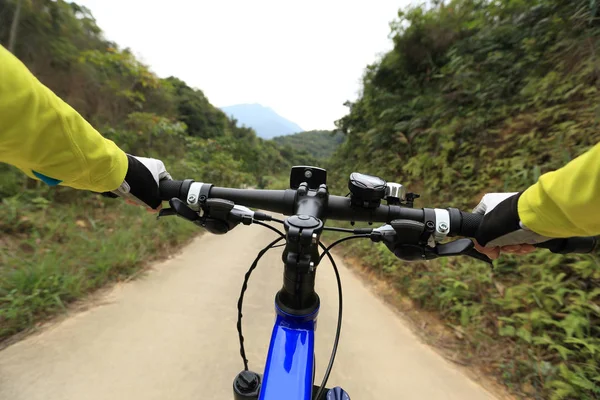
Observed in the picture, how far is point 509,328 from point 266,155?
28.2m

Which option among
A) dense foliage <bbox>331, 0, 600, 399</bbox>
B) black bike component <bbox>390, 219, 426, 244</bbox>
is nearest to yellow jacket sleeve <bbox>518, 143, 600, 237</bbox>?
black bike component <bbox>390, 219, 426, 244</bbox>

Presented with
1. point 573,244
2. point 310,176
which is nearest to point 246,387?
point 310,176

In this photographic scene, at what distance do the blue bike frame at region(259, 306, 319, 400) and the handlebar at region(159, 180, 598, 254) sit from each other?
0.35 meters

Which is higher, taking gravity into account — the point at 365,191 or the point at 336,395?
the point at 365,191

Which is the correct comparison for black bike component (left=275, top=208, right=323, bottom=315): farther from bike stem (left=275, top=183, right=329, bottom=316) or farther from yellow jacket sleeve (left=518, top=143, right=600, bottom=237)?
yellow jacket sleeve (left=518, top=143, right=600, bottom=237)

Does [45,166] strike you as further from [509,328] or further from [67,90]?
[67,90]

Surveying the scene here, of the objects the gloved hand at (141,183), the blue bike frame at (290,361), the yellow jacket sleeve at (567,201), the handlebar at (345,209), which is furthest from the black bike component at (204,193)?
the yellow jacket sleeve at (567,201)

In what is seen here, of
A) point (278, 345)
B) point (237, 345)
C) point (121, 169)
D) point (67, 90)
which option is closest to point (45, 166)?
point (121, 169)

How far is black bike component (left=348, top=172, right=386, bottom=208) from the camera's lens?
2.82 ft

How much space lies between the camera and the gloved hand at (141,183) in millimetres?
965

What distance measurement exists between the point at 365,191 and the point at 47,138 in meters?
0.86

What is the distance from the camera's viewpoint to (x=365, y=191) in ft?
2.82

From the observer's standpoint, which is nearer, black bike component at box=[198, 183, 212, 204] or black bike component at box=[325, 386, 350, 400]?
black bike component at box=[325, 386, 350, 400]

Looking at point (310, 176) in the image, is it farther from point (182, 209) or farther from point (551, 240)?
point (551, 240)
